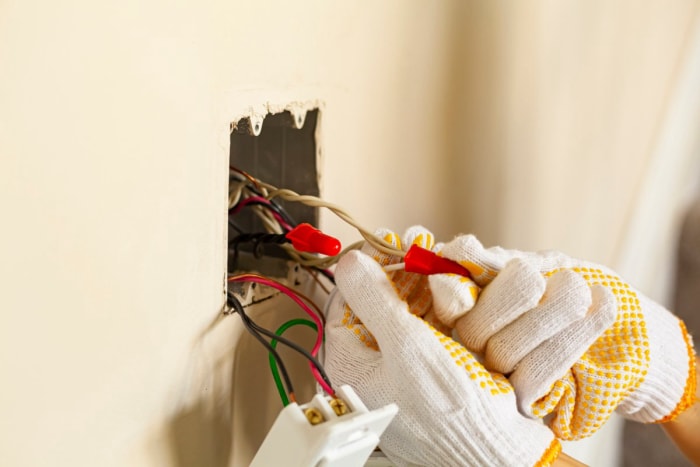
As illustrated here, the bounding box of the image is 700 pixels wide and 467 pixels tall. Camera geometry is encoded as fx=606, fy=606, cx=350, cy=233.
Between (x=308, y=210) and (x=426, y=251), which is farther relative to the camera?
(x=308, y=210)

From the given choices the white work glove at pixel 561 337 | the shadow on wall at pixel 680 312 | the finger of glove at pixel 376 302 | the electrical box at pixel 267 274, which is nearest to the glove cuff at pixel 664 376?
the white work glove at pixel 561 337

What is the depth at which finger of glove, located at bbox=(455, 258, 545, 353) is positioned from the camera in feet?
1.62

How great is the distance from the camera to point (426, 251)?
54 cm

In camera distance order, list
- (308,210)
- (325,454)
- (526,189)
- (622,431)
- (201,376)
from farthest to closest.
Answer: (622,431) < (526,189) < (308,210) < (201,376) < (325,454)

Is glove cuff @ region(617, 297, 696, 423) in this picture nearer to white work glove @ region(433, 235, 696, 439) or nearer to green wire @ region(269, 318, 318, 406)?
white work glove @ region(433, 235, 696, 439)

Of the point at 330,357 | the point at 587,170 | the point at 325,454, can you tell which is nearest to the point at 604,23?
the point at 587,170

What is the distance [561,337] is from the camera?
1.66 feet

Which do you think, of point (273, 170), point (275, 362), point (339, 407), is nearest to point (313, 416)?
point (339, 407)

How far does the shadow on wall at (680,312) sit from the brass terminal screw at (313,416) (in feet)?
3.74

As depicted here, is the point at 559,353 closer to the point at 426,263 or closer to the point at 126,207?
the point at 426,263

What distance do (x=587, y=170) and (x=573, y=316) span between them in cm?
60

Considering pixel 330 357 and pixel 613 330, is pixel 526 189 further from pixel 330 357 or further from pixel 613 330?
pixel 330 357

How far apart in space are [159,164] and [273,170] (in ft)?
0.93

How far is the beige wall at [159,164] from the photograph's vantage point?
337 mm
